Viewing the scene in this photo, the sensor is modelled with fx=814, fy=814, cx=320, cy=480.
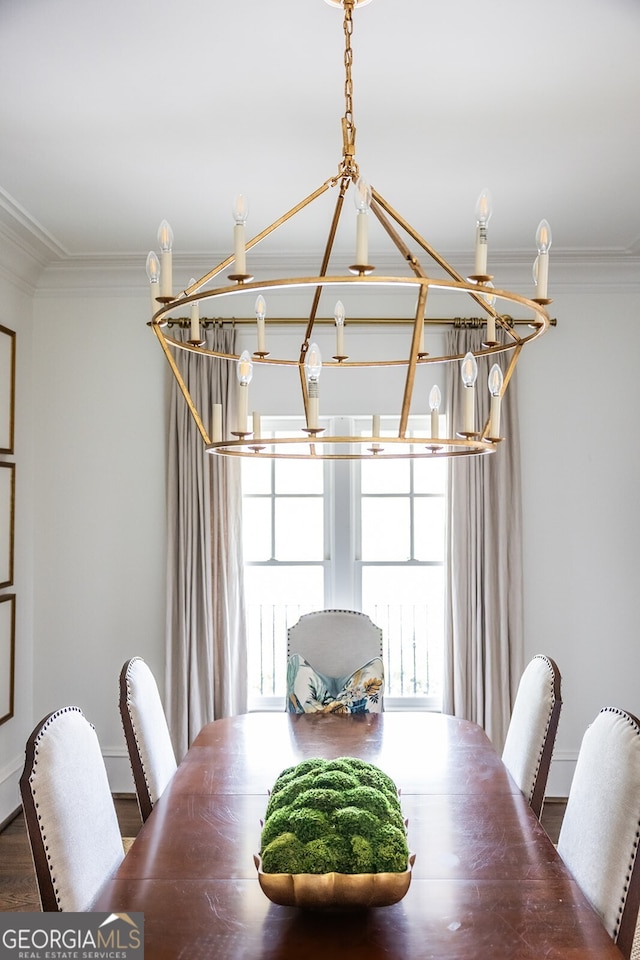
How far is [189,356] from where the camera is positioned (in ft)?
13.8

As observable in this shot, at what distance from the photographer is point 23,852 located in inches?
139

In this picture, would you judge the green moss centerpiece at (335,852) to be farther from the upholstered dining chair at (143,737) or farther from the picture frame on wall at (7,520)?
the picture frame on wall at (7,520)

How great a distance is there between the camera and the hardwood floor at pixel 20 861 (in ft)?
10.1

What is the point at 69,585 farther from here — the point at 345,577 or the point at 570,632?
the point at 570,632

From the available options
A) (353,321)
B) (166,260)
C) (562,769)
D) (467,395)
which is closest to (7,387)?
(353,321)

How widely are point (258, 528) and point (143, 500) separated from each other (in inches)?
24.6

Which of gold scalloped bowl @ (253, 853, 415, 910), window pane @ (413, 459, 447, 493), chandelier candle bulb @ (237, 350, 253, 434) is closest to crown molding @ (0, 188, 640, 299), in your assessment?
window pane @ (413, 459, 447, 493)

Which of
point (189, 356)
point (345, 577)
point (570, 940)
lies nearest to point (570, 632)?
point (345, 577)

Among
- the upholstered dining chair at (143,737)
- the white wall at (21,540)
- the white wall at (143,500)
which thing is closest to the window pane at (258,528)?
the white wall at (143,500)

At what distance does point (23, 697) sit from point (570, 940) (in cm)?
329

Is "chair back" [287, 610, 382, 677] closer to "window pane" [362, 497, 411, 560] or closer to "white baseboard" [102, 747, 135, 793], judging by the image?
"window pane" [362, 497, 411, 560]

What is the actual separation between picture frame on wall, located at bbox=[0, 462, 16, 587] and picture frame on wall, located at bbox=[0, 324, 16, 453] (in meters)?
0.12

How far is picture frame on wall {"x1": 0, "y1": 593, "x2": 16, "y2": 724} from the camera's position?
153 inches

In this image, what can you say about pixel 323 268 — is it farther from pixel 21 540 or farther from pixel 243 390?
pixel 21 540
